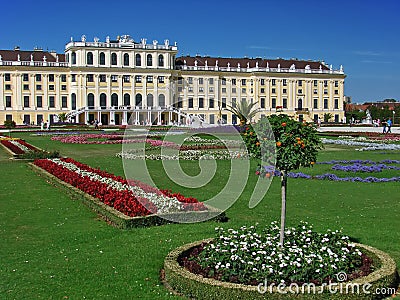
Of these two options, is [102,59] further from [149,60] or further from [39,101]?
[39,101]

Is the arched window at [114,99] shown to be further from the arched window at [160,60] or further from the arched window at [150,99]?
the arched window at [160,60]

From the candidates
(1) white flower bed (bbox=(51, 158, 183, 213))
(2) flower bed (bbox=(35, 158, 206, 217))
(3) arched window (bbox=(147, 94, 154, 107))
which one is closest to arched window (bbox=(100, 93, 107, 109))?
(3) arched window (bbox=(147, 94, 154, 107))

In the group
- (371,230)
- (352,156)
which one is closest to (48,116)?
(352,156)

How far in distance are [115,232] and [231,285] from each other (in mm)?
3755

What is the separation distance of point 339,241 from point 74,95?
6641 cm

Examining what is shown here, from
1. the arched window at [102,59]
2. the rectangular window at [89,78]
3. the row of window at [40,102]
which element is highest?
the arched window at [102,59]

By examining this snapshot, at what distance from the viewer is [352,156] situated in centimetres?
2275

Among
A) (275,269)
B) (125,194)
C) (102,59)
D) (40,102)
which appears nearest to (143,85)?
(102,59)

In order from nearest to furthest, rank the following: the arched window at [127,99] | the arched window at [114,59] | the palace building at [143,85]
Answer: the palace building at [143,85]
the arched window at [114,59]
the arched window at [127,99]

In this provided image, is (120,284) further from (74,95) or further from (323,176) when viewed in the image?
(74,95)

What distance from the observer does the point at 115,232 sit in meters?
9.20

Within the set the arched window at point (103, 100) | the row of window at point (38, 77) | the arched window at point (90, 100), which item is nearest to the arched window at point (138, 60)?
the arched window at point (103, 100)

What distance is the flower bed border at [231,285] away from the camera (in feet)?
18.9

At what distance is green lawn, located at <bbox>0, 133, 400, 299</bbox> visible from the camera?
661 cm
